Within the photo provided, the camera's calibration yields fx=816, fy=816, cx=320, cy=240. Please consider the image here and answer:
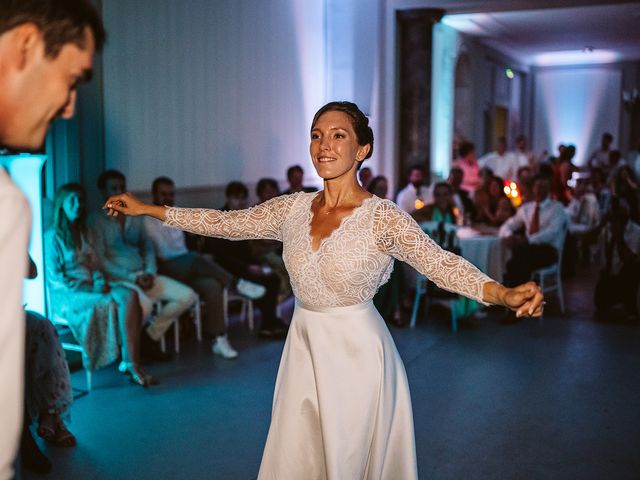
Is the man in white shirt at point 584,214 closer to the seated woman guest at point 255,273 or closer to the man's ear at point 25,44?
the seated woman guest at point 255,273

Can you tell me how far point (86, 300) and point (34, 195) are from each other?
799 millimetres

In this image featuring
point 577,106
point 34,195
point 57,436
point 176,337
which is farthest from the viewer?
point 577,106

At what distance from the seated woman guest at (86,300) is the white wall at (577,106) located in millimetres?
16518

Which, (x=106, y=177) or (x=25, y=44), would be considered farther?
(x=106, y=177)

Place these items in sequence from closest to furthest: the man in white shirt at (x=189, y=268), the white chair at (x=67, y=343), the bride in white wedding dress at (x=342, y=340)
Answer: the bride in white wedding dress at (x=342, y=340) < the white chair at (x=67, y=343) < the man in white shirt at (x=189, y=268)

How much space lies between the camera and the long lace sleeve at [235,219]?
2.65 meters

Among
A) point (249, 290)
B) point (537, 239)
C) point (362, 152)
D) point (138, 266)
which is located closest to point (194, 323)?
point (249, 290)

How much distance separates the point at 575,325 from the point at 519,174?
3.47 metres

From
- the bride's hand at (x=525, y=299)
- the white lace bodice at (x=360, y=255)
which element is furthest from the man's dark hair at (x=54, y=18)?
the white lace bodice at (x=360, y=255)

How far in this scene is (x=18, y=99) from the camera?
3.09 feet

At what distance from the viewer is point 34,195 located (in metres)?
4.36

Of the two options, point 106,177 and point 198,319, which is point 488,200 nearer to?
point 198,319

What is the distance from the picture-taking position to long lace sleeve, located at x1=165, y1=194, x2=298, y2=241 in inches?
104

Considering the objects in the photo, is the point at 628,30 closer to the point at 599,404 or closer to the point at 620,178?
the point at 620,178
